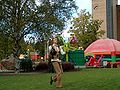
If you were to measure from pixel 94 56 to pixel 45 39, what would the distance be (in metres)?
21.7

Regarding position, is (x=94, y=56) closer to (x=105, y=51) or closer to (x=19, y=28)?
(x=105, y=51)

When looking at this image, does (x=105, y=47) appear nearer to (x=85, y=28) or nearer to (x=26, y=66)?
(x=85, y=28)

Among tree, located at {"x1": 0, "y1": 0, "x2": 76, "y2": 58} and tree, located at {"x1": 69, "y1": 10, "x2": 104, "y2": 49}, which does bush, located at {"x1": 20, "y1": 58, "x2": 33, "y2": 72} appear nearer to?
tree, located at {"x1": 0, "y1": 0, "x2": 76, "y2": 58}

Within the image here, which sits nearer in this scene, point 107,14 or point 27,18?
point 27,18

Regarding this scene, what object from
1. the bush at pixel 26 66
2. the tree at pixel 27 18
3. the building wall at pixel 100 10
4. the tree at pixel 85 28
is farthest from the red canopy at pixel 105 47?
the building wall at pixel 100 10

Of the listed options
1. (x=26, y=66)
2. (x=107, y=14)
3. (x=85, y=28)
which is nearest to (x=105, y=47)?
(x=85, y=28)

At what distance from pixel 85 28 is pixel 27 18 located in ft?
120

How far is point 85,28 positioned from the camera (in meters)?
66.0

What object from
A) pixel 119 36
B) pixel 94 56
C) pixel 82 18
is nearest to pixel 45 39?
pixel 94 56

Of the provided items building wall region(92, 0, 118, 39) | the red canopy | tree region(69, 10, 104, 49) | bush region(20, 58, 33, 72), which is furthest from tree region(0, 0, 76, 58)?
building wall region(92, 0, 118, 39)

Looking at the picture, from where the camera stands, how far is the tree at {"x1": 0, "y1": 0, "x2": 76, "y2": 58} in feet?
98.0

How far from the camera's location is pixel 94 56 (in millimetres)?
51625

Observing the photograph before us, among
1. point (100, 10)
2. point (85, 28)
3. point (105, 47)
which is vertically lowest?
point (105, 47)

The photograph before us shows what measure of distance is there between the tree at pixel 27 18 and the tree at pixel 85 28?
113 feet
